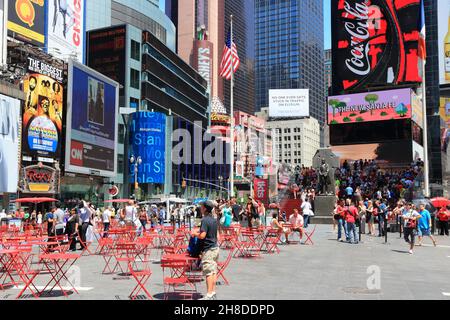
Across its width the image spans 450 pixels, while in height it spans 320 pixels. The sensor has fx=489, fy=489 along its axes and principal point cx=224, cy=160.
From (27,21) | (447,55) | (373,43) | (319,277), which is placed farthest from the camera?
(447,55)

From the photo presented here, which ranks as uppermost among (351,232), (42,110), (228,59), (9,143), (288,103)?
(288,103)

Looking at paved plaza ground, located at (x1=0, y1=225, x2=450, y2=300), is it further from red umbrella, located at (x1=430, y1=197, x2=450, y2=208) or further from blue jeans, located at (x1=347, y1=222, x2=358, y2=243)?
red umbrella, located at (x1=430, y1=197, x2=450, y2=208)

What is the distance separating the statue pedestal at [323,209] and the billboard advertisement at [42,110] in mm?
26838

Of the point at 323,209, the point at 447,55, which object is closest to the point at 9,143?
the point at 323,209

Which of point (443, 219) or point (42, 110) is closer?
point (443, 219)

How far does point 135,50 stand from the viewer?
73.1 metres

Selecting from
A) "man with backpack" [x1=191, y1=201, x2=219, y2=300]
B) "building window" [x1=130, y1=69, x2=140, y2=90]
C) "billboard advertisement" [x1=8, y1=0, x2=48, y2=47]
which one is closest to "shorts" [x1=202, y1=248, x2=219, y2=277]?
"man with backpack" [x1=191, y1=201, x2=219, y2=300]

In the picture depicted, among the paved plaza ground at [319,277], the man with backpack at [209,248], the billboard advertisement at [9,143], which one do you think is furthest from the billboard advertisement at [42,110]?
the man with backpack at [209,248]

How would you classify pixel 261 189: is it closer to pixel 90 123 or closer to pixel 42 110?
pixel 42 110

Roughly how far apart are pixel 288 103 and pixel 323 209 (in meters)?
111

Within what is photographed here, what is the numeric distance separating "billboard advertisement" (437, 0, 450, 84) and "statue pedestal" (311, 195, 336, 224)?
3500cm

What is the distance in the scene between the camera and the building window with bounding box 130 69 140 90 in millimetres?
72556

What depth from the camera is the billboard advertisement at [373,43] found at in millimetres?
55469

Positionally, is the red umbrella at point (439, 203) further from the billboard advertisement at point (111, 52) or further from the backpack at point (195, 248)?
the billboard advertisement at point (111, 52)
